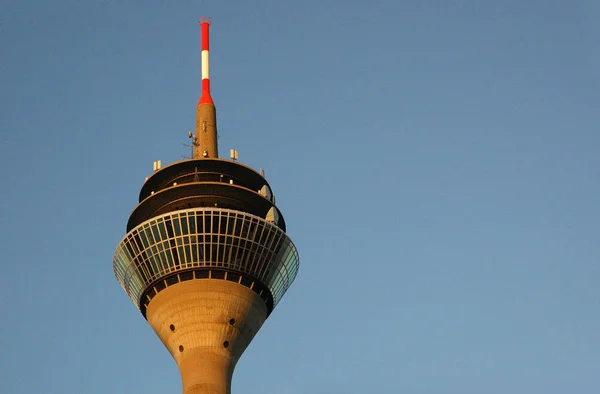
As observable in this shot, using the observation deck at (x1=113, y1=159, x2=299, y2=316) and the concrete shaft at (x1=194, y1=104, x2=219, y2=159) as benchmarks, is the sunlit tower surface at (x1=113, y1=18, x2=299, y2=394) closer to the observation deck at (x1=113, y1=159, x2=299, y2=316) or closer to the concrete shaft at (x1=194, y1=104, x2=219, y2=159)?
the observation deck at (x1=113, y1=159, x2=299, y2=316)

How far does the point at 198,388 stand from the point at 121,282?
15419mm

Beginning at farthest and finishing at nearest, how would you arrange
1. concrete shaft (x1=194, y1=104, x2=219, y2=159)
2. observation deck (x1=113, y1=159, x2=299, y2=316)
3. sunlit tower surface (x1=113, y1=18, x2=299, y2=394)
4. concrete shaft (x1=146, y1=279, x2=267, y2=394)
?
concrete shaft (x1=194, y1=104, x2=219, y2=159)
observation deck (x1=113, y1=159, x2=299, y2=316)
sunlit tower surface (x1=113, y1=18, x2=299, y2=394)
concrete shaft (x1=146, y1=279, x2=267, y2=394)

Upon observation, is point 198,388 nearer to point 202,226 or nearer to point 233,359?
point 233,359

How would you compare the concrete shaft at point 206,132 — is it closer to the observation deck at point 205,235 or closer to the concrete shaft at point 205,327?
the observation deck at point 205,235

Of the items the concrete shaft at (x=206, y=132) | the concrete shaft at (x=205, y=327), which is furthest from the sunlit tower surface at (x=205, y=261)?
the concrete shaft at (x=206, y=132)

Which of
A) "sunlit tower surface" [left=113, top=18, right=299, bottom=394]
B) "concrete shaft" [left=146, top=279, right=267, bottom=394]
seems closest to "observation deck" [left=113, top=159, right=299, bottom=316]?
"sunlit tower surface" [left=113, top=18, right=299, bottom=394]

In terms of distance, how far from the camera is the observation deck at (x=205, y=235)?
102250mm

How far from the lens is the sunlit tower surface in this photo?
100 meters

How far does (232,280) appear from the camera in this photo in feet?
336

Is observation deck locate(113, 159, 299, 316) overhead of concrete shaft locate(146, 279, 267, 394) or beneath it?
overhead

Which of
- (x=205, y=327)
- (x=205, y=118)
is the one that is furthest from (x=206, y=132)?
(x=205, y=327)

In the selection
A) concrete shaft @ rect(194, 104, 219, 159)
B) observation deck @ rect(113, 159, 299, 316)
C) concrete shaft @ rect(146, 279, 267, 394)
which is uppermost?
concrete shaft @ rect(194, 104, 219, 159)

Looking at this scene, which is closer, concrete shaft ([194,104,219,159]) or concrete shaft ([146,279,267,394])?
concrete shaft ([146,279,267,394])

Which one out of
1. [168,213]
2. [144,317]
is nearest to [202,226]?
[168,213]
